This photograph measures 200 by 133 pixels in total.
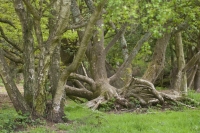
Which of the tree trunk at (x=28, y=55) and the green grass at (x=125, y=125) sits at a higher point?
the tree trunk at (x=28, y=55)

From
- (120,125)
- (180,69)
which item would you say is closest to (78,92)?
(180,69)

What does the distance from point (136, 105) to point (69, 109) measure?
113 inches

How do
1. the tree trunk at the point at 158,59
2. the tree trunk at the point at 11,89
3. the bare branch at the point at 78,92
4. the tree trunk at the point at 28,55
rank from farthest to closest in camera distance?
the tree trunk at the point at 158,59
the bare branch at the point at 78,92
the tree trunk at the point at 28,55
the tree trunk at the point at 11,89

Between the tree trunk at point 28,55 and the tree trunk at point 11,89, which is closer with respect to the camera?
the tree trunk at point 11,89

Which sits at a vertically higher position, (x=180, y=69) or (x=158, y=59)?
(x=158, y=59)

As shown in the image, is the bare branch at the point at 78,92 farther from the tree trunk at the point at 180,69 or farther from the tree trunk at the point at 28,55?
the tree trunk at the point at 28,55

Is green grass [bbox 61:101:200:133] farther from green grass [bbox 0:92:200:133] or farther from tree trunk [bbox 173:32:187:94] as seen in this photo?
tree trunk [bbox 173:32:187:94]

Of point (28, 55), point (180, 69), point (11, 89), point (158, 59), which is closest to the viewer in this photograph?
point (11, 89)

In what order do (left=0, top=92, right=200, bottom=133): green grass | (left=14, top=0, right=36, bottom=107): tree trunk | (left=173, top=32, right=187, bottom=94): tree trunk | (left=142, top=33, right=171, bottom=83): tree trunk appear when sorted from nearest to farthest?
(left=0, top=92, right=200, bottom=133): green grass → (left=14, top=0, right=36, bottom=107): tree trunk → (left=142, top=33, right=171, bottom=83): tree trunk → (left=173, top=32, right=187, bottom=94): tree trunk

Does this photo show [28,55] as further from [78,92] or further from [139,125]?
[78,92]

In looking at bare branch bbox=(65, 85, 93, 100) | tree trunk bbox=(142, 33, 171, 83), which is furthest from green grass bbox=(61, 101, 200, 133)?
bare branch bbox=(65, 85, 93, 100)

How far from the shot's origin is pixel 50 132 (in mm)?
6855

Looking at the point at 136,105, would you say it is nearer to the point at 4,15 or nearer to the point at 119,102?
the point at 119,102

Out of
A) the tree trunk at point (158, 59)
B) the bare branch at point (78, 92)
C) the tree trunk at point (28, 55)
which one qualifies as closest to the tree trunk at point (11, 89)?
the tree trunk at point (28, 55)
